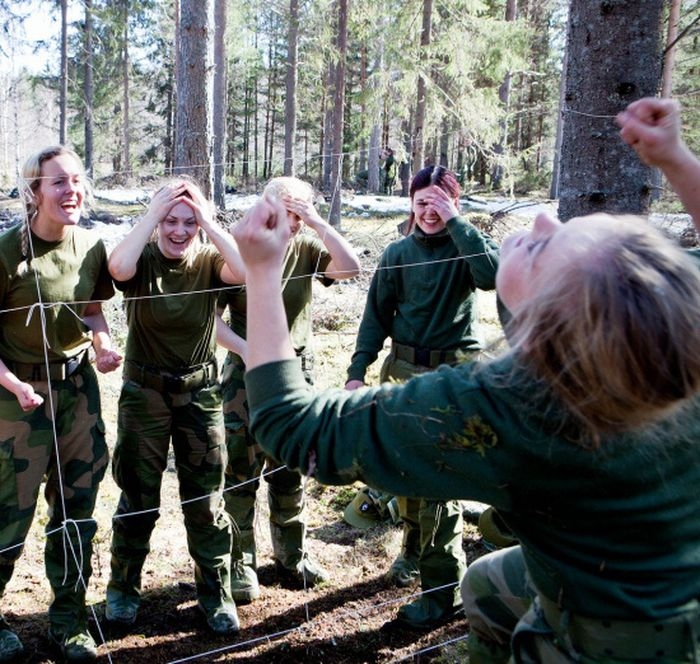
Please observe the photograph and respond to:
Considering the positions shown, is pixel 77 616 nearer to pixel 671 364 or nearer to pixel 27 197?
pixel 27 197

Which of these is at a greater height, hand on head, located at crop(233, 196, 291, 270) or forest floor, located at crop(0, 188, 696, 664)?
hand on head, located at crop(233, 196, 291, 270)

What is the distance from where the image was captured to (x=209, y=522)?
130 inches

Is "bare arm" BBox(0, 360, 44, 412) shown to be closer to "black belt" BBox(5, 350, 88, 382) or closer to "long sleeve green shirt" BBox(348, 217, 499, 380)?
"black belt" BBox(5, 350, 88, 382)

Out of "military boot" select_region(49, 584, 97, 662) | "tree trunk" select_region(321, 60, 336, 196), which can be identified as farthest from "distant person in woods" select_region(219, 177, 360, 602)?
"tree trunk" select_region(321, 60, 336, 196)

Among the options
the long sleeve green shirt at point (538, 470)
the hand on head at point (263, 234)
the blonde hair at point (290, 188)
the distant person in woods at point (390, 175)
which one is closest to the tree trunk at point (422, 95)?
the blonde hair at point (290, 188)

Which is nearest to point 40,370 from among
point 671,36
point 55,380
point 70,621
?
point 55,380

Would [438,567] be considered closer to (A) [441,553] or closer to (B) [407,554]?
(A) [441,553]

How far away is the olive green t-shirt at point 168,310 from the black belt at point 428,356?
1.00 metres

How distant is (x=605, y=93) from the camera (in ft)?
9.34

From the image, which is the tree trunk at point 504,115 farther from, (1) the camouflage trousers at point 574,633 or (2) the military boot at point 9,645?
(1) the camouflage trousers at point 574,633

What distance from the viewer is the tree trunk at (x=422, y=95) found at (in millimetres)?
12539

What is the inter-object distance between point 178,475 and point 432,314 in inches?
58.0

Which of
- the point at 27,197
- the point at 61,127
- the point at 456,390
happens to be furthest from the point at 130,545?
the point at 61,127

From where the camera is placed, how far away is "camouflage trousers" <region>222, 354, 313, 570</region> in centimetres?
358
